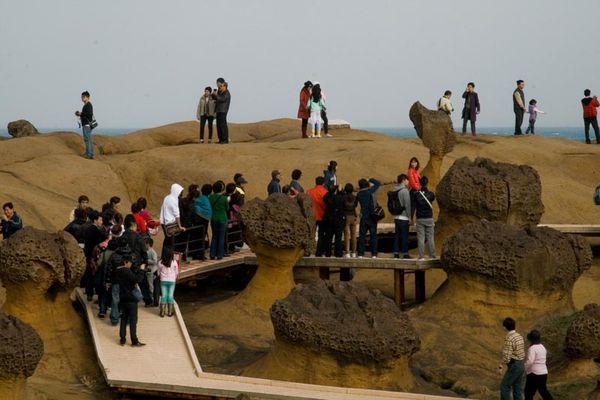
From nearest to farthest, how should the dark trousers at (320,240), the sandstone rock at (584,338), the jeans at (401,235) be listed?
the sandstone rock at (584,338), the jeans at (401,235), the dark trousers at (320,240)

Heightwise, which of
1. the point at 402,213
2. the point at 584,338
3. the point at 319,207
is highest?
the point at 319,207

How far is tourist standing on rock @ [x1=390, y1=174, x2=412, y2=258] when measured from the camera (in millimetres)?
21266

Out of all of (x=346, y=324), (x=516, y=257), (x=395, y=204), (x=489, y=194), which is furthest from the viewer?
(x=489, y=194)

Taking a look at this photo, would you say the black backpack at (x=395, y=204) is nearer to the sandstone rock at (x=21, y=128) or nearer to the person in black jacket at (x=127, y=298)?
the person in black jacket at (x=127, y=298)

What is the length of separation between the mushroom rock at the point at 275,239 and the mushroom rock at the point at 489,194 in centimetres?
301

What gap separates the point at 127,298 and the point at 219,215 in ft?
13.6

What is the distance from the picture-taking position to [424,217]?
21.4 meters

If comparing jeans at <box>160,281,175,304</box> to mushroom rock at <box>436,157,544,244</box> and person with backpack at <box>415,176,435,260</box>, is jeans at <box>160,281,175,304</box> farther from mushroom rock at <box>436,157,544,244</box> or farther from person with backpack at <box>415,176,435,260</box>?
mushroom rock at <box>436,157,544,244</box>

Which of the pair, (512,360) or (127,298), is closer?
(512,360)

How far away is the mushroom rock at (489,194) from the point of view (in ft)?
75.4

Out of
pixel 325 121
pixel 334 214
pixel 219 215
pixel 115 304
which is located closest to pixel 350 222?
pixel 334 214

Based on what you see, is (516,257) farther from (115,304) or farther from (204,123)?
(204,123)

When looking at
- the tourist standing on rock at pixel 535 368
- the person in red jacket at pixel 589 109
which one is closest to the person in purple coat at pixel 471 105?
the person in red jacket at pixel 589 109

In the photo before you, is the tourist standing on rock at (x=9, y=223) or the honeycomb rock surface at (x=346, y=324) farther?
the tourist standing on rock at (x=9, y=223)
